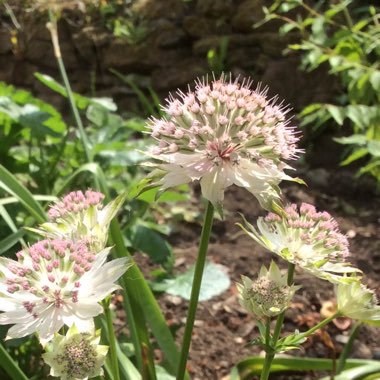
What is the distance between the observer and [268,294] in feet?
2.63

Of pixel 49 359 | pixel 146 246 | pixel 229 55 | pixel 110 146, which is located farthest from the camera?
pixel 229 55

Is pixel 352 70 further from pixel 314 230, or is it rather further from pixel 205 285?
pixel 314 230

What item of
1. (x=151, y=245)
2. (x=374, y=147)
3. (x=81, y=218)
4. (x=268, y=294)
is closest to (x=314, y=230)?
(x=268, y=294)

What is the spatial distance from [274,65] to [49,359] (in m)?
2.92

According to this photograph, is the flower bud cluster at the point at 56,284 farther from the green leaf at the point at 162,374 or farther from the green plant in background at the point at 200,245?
the green leaf at the point at 162,374

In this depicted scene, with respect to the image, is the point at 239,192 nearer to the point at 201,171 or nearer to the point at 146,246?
the point at 146,246

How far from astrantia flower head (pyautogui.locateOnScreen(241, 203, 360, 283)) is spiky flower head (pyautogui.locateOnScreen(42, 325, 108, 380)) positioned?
0.81ft

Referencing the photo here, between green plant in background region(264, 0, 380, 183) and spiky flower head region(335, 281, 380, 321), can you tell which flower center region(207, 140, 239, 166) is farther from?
green plant in background region(264, 0, 380, 183)

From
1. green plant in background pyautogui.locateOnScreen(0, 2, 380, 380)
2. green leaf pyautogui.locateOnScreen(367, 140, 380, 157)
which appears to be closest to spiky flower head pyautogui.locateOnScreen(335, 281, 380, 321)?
green plant in background pyautogui.locateOnScreen(0, 2, 380, 380)

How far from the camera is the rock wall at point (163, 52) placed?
3.46m

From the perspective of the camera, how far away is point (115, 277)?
2.40ft

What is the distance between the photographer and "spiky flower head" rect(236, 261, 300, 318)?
0.79 meters

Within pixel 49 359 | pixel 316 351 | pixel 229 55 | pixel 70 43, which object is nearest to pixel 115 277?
pixel 49 359

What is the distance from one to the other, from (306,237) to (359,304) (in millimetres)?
108
